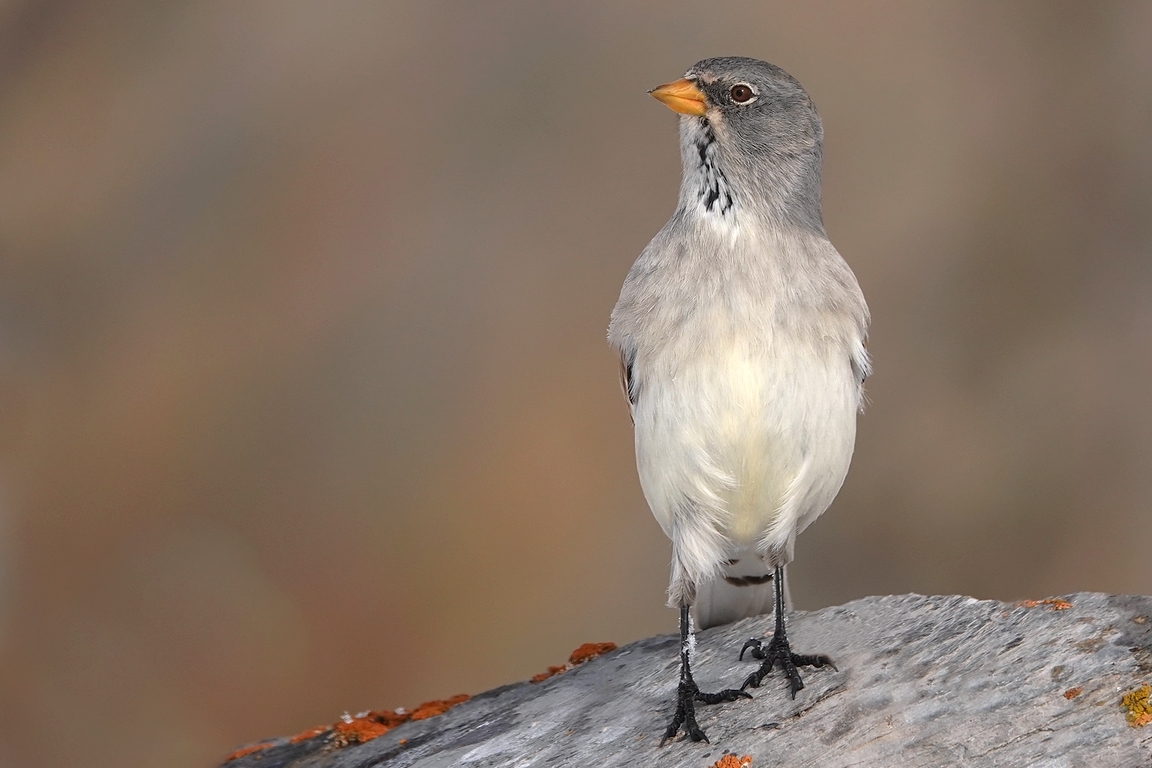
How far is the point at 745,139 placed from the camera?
14.5 feet

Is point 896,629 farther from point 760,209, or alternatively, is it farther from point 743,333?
point 760,209

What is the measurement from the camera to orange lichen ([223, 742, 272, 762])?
4969 mm

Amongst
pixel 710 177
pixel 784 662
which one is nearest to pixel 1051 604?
pixel 784 662

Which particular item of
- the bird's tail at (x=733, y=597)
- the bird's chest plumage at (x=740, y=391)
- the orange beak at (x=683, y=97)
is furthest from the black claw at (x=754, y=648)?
the orange beak at (x=683, y=97)

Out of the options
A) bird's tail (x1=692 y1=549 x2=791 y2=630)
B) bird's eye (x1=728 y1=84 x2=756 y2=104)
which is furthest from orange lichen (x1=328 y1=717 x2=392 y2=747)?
bird's eye (x1=728 y1=84 x2=756 y2=104)

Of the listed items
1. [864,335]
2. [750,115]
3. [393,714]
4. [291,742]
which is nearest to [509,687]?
[393,714]

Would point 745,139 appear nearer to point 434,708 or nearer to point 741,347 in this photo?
point 741,347

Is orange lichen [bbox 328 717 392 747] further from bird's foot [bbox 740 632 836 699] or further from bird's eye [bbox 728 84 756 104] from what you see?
bird's eye [bbox 728 84 756 104]

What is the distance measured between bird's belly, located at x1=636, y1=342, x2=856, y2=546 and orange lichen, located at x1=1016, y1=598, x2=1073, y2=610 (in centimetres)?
81

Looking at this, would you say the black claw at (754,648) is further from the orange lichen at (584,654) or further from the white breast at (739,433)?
the orange lichen at (584,654)

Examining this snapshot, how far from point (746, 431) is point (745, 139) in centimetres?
116

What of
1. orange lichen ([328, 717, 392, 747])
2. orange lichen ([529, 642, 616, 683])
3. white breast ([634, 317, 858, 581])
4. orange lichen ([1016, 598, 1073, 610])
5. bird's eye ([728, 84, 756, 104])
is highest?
bird's eye ([728, 84, 756, 104])

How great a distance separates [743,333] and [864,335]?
0.68 metres

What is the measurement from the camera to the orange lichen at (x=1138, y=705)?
11.3ft
